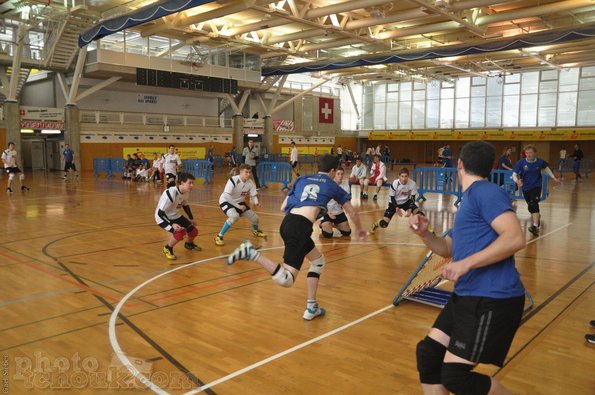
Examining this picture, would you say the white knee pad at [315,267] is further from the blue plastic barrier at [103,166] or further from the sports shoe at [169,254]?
the blue plastic barrier at [103,166]

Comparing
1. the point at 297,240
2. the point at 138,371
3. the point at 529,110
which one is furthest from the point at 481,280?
the point at 529,110

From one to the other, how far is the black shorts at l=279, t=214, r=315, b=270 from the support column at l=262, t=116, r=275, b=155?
35104mm

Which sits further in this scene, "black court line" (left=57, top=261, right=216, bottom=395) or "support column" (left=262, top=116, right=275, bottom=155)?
"support column" (left=262, top=116, right=275, bottom=155)

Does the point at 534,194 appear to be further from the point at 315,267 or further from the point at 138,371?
the point at 138,371

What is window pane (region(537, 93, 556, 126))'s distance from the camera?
129ft

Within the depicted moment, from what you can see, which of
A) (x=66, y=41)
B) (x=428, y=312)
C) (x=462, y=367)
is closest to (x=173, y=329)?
(x=428, y=312)

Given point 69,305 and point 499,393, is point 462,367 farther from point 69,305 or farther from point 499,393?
point 69,305

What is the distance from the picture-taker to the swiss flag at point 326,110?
47.0 meters

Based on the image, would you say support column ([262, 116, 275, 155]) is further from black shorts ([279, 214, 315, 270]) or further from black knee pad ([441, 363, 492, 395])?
black knee pad ([441, 363, 492, 395])

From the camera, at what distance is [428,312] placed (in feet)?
18.5

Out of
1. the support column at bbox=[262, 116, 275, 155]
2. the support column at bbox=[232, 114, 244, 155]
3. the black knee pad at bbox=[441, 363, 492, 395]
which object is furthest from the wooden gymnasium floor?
the support column at bbox=[262, 116, 275, 155]

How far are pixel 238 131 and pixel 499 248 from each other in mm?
36244

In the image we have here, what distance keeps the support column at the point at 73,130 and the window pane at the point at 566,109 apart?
3598cm

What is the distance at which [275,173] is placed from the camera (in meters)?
20.9
